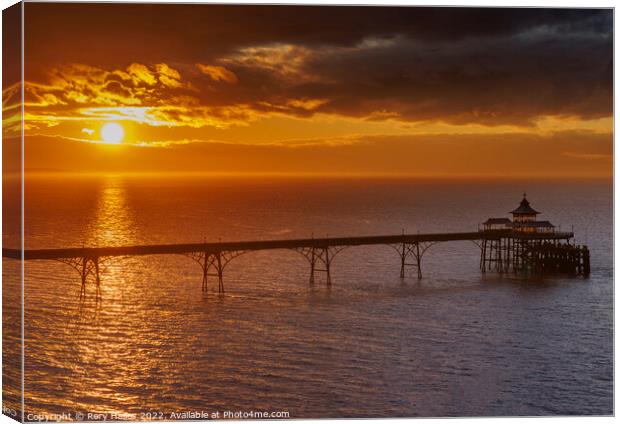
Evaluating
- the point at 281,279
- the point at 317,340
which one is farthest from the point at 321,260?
the point at 317,340

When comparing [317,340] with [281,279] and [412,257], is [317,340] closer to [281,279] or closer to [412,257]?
[281,279]

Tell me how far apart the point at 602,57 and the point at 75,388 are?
73.5ft

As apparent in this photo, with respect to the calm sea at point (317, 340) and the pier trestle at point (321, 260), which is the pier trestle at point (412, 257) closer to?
the calm sea at point (317, 340)

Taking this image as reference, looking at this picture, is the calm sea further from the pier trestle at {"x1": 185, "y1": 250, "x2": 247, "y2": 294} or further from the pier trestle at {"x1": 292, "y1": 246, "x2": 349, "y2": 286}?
the pier trestle at {"x1": 185, "y1": 250, "x2": 247, "y2": 294}

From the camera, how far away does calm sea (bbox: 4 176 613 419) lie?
29812mm

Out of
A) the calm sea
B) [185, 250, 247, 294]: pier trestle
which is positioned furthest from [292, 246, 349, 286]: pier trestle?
[185, 250, 247, 294]: pier trestle

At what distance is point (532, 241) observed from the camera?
6744cm

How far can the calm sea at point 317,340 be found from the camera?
97.8 ft

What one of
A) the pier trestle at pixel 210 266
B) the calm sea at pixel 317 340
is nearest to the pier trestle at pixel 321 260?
the calm sea at pixel 317 340

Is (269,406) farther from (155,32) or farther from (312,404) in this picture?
(155,32)

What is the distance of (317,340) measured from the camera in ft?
125

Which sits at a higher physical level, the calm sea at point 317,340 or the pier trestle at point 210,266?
the pier trestle at point 210,266

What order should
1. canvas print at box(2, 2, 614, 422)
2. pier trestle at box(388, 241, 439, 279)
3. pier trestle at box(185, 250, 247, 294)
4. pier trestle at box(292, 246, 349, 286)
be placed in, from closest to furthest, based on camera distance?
canvas print at box(2, 2, 614, 422)
pier trestle at box(185, 250, 247, 294)
pier trestle at box(292, 246, 349, 286)
pier trestle at box(388, 241, 439, 279)

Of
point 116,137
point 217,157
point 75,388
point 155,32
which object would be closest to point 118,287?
point 217,157
